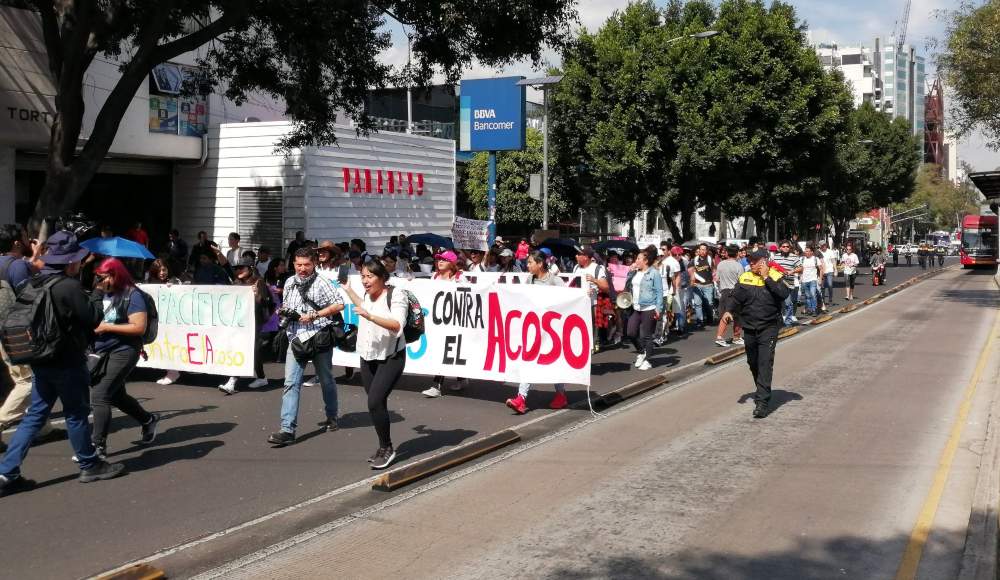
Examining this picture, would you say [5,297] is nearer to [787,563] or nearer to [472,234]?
[787,563]

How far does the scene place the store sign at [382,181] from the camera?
24.7m

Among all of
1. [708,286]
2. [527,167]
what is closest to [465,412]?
[708,286]

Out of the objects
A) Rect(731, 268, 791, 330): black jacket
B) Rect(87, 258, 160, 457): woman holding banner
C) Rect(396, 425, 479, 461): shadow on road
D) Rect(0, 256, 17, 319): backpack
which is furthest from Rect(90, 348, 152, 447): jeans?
Rect(731, 268, 791, 330): black jacket

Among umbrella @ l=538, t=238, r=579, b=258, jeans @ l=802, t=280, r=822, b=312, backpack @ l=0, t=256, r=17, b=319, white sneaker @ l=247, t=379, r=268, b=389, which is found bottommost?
white sneaker @ l=247, t=379, r=268, b=389

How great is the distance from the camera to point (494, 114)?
26062mm

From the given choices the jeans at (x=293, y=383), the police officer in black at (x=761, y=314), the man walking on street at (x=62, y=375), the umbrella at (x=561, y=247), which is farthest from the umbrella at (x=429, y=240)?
the man walking on street at (x=62, y=375)

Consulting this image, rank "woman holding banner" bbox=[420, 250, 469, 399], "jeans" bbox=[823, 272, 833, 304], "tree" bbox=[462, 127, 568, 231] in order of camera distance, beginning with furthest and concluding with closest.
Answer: "tree" bbox=[462, 127, 568, 231], "jeans" bbox=[823, 272, 833, 304], "woman holding banner" bbox=[420, 250, 469, 399]

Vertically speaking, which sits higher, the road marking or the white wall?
the white wall

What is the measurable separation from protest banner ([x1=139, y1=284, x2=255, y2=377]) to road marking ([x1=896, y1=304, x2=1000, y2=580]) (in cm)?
759

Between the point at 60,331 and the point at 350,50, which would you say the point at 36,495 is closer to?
the point at 60,331

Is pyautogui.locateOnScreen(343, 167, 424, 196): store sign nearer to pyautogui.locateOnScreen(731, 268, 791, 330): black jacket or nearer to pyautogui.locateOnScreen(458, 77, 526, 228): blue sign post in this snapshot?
pyautogui.locateOnScreen(458, 77, 526, 228): blue sign post

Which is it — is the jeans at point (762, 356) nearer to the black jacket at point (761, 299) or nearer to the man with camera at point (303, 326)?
the black jacket at point (761, 299)

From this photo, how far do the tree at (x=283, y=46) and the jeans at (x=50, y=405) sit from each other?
7573mm

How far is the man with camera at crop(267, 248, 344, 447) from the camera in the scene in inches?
351
